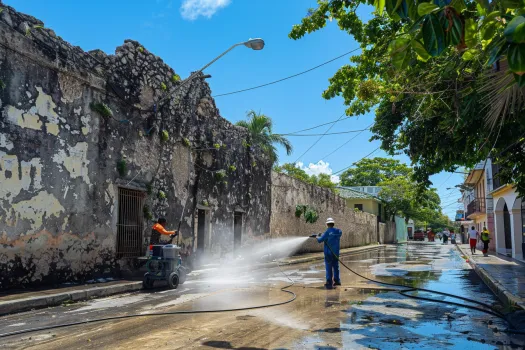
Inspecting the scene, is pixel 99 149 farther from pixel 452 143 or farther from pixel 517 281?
pixel 517 281

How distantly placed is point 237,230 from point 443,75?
524 inches

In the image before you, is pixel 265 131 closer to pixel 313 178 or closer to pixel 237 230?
pixel 237 230

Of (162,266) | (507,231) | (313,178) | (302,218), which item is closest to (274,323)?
(162,266)

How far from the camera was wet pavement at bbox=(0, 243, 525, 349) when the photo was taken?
4996 millimetres

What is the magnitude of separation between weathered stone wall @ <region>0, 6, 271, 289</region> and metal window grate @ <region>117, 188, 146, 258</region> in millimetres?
188

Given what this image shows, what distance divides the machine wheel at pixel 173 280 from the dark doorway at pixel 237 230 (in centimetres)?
764

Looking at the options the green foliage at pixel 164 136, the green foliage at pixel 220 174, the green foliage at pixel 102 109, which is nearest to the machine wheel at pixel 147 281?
the green foliage at pixel 102 109

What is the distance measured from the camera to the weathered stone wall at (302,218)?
72.6 feet

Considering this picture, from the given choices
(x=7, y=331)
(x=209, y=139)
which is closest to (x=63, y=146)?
(x=7, y=331)

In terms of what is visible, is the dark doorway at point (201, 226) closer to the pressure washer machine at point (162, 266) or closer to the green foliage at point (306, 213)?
the pressure washer machine at point (162, 266)

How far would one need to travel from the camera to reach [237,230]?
18.3 meters

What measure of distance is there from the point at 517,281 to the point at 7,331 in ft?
36.8

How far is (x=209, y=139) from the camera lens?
15.9 metres

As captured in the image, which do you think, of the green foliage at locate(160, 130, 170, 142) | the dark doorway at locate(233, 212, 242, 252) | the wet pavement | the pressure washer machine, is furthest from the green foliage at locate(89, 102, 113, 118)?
the dark doorway at locate(233, 212, 242, 252)
